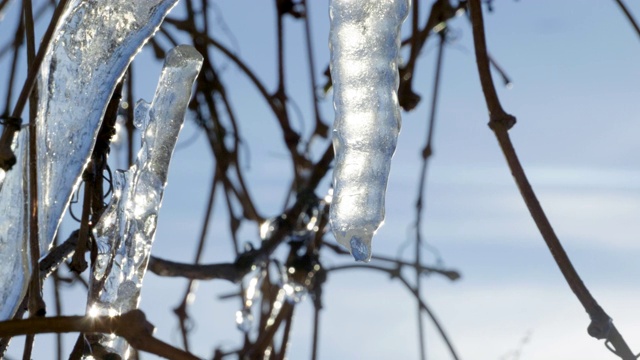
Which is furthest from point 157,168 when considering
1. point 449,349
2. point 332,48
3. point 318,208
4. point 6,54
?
point 6,54

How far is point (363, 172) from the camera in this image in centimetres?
54

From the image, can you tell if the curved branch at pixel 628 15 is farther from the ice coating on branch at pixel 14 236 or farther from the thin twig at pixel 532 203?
the ice coating on branch at pixel 14 236

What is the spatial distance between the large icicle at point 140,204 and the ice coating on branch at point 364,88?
0.55 feet

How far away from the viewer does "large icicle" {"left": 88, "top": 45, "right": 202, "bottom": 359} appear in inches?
26.9

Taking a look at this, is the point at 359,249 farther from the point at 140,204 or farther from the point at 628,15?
the point at 628,15

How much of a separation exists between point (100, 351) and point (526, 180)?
28 cm

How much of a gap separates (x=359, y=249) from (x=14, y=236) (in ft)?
0.83

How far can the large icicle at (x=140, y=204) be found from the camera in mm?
684

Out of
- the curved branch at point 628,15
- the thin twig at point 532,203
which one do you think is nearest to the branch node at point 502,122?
the thin twig at point 532,203

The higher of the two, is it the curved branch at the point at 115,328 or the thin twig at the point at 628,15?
the thin twig at the point at 628,15

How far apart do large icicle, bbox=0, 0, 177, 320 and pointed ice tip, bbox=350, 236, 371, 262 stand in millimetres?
209

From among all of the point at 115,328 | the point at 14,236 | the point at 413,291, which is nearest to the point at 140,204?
the point at 14,236

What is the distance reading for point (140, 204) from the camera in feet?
2.31

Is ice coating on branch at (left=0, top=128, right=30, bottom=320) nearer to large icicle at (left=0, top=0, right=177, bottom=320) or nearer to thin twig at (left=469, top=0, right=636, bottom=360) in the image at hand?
large icicle at (left=0, top=0, right=177, bottom=320)
